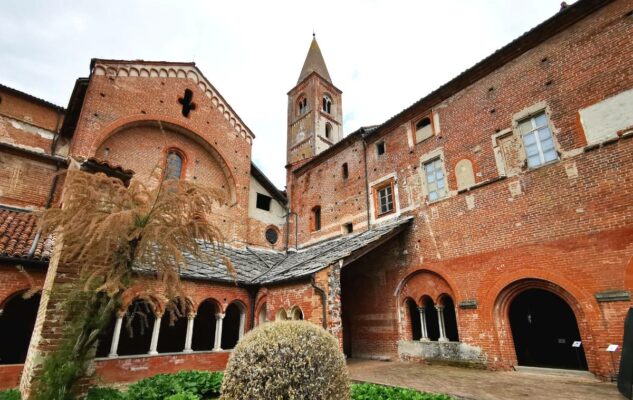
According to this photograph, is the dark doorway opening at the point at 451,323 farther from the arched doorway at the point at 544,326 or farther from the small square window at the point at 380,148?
the small square window at the point at 380,148

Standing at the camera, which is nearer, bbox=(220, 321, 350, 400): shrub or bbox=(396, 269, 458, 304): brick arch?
bbox=(220, 321, 350, 400): shrub

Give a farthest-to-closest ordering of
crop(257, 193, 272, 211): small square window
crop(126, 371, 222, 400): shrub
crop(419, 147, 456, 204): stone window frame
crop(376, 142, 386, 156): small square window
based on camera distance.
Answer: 1. crop(257, 193, 272, 211): small square window
2. crop(376, 142, 386, 156): small square window
3. crop(419, 147, 456, 204): stone window frame
4. crop(126, 371, 222, 400): shrub

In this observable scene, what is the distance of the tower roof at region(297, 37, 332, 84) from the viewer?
112 ft

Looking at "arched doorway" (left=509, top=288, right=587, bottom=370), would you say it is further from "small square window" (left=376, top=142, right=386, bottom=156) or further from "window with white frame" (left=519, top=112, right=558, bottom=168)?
"small square window" (left=376, top=142, right=386, bottom=156)

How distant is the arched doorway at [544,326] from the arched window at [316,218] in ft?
32.0

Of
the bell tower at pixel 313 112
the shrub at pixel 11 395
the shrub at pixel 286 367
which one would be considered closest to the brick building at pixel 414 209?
the shrub at pixel 11 395

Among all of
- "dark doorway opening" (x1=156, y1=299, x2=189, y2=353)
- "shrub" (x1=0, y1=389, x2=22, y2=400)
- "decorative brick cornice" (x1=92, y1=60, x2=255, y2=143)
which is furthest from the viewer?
"decorative brick cornice" (x1=92, y1=60, x2=255, y2=143)

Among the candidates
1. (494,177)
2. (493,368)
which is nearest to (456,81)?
(494,177)

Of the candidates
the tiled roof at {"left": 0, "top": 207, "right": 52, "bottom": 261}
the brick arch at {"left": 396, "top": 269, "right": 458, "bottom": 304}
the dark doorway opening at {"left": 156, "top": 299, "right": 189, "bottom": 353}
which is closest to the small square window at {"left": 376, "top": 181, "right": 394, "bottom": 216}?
the brick arch at {"left": 396, "top": 269, "right": 458, "bottom": 304}

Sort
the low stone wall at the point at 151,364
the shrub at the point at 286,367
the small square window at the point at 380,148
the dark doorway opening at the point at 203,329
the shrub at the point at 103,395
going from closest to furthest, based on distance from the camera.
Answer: the shrub at the point at 286,367 → the shrub at the point at 103,395 → the low stone wall at the point at 151,364 → the dark doorway opening at the point at 203,329 → the small square window at the point at 380,148

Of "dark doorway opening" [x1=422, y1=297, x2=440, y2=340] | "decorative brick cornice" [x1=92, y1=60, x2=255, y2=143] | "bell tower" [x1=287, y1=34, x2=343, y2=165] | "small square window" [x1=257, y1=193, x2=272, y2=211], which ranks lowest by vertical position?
"dark doorway opening" [x1=422, y1=297, x2=440, y2=340]

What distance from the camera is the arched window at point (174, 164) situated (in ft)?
51.3

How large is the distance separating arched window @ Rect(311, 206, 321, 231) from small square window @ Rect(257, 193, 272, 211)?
2.88 metres

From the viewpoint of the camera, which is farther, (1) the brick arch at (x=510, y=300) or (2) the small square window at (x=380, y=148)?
(2) the small square window at (x=380, y=148)
